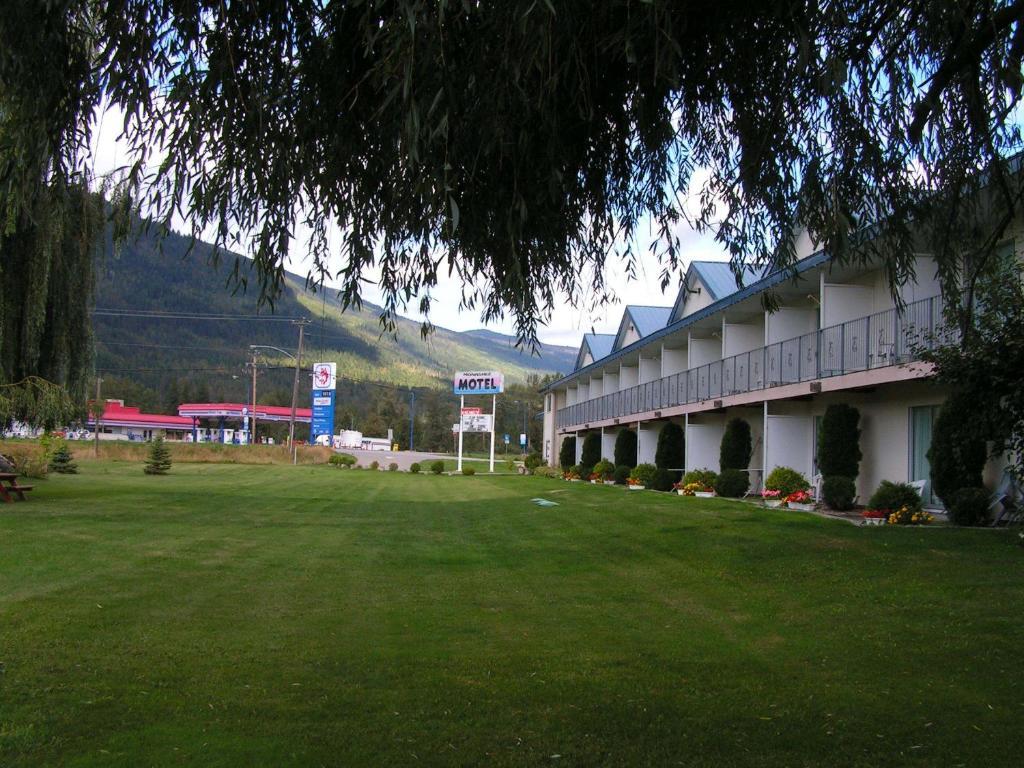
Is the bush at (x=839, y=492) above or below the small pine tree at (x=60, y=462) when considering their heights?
above

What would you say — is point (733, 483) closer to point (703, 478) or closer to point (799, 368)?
point (703, 478)

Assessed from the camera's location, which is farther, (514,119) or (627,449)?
(627,449)

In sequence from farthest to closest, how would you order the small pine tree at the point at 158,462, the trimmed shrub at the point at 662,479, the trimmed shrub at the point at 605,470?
the small pine tree at the point at 158,462 → the trimmed shrub at the point at 605,470 → the trimmed shrub at the point at 662,479

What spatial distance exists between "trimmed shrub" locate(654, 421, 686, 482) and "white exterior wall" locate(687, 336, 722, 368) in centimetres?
288

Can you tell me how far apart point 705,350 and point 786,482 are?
32.5 ft

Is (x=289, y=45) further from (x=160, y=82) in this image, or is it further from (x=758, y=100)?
(x=758, y=100)

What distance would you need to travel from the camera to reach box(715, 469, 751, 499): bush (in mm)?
23406

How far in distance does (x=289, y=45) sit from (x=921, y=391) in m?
15.4

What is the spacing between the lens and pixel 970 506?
13.9 meters

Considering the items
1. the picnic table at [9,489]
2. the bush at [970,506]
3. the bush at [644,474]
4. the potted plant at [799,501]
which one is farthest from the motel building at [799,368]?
the picnic table at [9,489]

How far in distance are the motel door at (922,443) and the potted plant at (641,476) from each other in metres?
13.3

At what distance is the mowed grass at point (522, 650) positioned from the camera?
5.16 metres

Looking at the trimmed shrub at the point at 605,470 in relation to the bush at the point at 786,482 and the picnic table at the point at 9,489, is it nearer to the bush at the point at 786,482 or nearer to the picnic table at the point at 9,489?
the bush at the point at 786,482

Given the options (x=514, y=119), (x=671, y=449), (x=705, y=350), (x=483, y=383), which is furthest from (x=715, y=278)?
(x=483, y=383)
